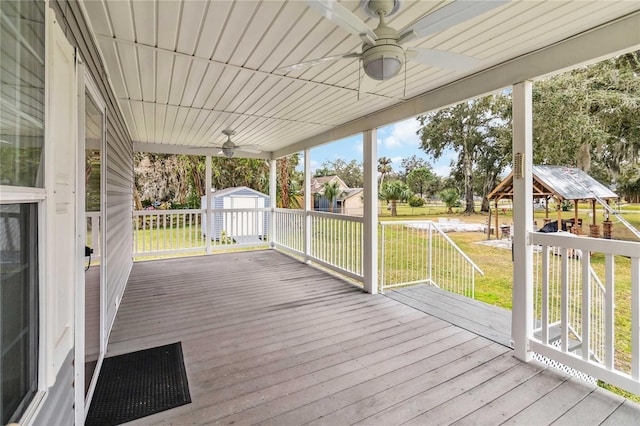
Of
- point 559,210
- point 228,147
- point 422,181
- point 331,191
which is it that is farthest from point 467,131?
point 331,191

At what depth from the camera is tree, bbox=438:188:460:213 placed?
5167 mm

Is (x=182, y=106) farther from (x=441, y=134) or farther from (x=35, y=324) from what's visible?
(x=441, y=134)

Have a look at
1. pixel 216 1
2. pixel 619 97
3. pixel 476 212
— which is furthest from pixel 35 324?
pixel 476 212

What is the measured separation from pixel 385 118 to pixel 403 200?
117 inches

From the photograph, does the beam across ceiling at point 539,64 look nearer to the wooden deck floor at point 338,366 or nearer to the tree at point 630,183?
the tree at point 630,183

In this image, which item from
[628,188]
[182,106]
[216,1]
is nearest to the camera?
[216,1]

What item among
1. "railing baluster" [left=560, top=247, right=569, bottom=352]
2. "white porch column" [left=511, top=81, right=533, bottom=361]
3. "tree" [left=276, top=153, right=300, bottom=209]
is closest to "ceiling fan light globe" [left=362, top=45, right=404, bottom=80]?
"white porch column" [left=511, top=81, right=533, bottom=361]

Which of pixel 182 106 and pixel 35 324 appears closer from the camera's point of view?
pixel 35 324

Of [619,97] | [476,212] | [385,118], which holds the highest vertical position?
[385,118]

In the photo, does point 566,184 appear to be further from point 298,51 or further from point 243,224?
point 243,224

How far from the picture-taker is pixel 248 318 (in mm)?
3285

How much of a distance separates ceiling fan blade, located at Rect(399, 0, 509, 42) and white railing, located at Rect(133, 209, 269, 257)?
19.9ft

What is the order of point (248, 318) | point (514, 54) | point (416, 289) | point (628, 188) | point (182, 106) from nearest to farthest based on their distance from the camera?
point (628, 188)
point (514, 54)
point (248, 318)
point (182, 106)
point (416, 289)

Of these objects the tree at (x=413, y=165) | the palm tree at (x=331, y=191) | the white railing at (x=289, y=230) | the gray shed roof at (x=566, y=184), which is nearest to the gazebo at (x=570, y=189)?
the gray shed roof at (x=566, y=184)
